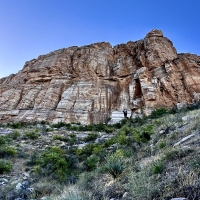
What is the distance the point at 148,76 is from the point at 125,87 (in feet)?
12.8

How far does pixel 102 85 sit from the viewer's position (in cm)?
3222

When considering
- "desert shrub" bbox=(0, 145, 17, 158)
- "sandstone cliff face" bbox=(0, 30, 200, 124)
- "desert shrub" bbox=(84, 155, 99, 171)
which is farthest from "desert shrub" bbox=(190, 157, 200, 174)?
"sandstone cliff face" bbox=(0, 30, 200, 124)

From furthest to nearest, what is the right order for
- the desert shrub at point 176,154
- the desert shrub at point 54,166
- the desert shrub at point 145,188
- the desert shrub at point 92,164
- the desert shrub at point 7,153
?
the desert shrub at point 7,153
the desert shrub at point 92,164
the desert shrub at point 54,166
the desert shrub at point 176,154
the desert shrub at point 145,188

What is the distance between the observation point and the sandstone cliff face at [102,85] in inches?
1096

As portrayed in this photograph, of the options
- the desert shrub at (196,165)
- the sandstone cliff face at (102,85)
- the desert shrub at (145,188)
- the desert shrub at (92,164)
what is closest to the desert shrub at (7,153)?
the desert shrub at (92,164)

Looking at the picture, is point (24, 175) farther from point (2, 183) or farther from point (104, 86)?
point (104, 86)

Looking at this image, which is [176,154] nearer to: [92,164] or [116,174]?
[116,174]

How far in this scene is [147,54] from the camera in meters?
35.0

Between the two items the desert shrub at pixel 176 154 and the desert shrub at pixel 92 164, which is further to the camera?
the desert shrub at pixel 92 164

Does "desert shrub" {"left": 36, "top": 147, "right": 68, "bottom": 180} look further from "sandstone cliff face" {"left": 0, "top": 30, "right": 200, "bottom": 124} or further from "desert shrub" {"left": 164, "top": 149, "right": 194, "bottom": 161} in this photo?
"sandstone cliff face" {"left": 0, "top": 30, "right": 200, "bottom": 124}

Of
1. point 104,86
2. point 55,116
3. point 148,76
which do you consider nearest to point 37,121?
point 55,116

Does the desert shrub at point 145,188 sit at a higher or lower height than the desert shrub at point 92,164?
higher

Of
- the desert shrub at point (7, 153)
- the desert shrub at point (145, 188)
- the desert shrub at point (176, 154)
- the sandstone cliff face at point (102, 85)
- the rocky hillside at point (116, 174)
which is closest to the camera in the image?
the desert shrub at point (145, 188)

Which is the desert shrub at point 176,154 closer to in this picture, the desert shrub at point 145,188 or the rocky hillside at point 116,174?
the rocky hillside at point 116,174
